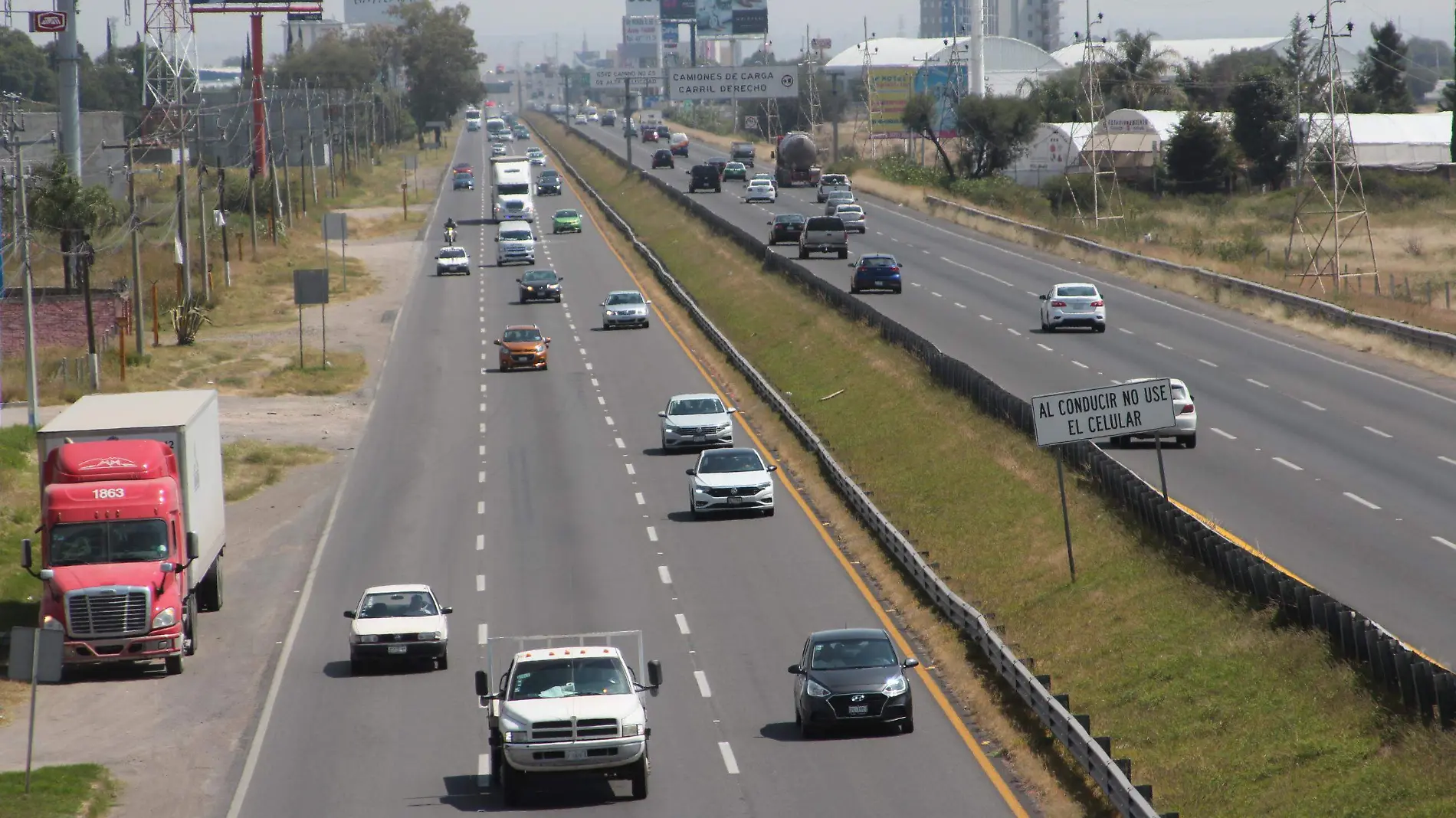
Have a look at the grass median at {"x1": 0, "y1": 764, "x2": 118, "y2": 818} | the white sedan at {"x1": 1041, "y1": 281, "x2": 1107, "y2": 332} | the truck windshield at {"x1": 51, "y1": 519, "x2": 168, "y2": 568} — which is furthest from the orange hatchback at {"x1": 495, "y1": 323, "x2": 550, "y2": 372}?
the grass median at {"x1": 0, "y1": 764, "x2": 118, "y2": 818}

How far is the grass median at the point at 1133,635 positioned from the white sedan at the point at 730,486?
277 cm

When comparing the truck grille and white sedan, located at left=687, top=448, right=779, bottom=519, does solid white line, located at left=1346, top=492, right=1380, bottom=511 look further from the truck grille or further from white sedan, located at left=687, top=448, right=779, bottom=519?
the truck grille

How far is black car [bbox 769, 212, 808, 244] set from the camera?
85.5m

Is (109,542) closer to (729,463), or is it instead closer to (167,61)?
(729,463)

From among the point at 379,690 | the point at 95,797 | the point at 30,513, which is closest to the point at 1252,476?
the point at 379,690

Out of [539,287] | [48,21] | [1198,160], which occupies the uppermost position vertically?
[48,21]

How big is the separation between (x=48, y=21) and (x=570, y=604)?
81.7m

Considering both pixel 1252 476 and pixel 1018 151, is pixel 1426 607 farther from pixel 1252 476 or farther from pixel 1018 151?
pixel 1018 151

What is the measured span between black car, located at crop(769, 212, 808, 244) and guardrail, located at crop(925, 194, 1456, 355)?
11863 mm

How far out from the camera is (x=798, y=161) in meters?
126

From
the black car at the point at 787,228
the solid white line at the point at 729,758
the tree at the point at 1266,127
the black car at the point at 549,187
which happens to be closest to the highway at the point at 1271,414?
the black car at the point at 787,228

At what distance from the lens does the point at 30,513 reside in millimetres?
39656

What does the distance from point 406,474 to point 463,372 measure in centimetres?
1646

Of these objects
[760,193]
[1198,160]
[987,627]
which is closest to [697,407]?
[987,627]
